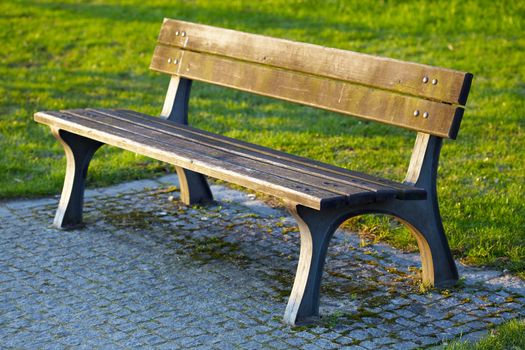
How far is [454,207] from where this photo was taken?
5.89 metres

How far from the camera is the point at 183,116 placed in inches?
244

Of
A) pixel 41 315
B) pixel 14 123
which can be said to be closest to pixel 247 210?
pixel 41 315

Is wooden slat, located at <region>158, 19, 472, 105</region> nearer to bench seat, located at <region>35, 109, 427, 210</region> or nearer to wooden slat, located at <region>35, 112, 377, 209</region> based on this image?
bench seat, located at <region>35, 109, 427, 210</region>

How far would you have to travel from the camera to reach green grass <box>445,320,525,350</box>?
3.97m

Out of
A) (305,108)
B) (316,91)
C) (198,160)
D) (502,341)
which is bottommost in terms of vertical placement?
(502,341)

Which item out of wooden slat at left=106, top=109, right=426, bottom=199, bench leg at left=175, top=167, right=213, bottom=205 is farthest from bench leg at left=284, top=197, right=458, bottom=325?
bench leg at left=175, top=167, right=213, bottom=205

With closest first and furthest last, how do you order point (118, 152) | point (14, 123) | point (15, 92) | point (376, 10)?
1. point (118, 152)
2. point (14, 123)
3. point (15, 92)
4. point (376, 10)

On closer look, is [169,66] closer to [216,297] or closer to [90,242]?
[90,242]

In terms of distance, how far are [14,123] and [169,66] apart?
8.35ft

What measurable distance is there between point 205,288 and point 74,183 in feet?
4.68

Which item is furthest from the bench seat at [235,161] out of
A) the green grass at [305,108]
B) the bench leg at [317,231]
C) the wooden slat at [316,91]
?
the green grass at [305,108]

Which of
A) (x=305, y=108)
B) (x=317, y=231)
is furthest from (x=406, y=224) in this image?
(x=305, y=108)

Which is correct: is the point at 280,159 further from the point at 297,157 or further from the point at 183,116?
the point at 183,116

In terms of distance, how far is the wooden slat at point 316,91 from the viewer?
15.1ft
